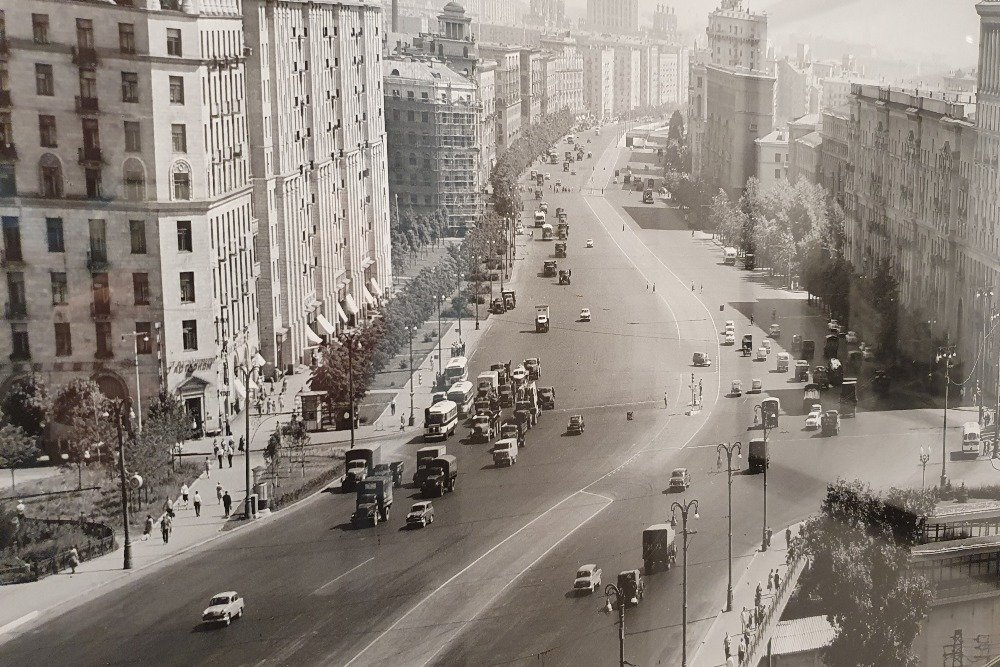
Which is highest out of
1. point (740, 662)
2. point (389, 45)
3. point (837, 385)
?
point (389, 45)

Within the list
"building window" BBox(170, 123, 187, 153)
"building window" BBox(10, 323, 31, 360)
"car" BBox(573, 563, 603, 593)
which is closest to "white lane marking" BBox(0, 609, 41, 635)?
"building window" BBox(10, 323, 31, 360)

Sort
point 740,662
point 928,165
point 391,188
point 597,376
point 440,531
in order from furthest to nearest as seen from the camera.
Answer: point 391,188 < point 928,165 < point 597,376 < point 440,531 < point 740,662

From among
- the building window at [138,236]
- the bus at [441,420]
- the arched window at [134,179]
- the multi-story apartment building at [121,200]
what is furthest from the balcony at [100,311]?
the bus at [441,420]

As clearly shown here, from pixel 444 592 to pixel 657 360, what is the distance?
6.01ft

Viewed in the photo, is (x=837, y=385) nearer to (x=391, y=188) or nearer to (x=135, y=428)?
(x=135, y=428)

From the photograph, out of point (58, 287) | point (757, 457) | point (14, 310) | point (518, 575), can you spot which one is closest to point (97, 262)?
point (58, 287)

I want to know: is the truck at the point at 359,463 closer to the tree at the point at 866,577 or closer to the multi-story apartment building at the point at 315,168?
the multi-story apartment building at the point at 315,168

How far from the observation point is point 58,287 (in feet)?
23.6

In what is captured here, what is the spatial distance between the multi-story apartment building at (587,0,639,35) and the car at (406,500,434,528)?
3.02 m

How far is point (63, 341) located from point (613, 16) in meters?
3.60

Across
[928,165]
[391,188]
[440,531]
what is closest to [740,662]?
[440,531]

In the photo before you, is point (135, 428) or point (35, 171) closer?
point (35, 171)

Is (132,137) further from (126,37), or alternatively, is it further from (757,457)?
(757,457)

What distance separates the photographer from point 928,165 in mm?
8844
